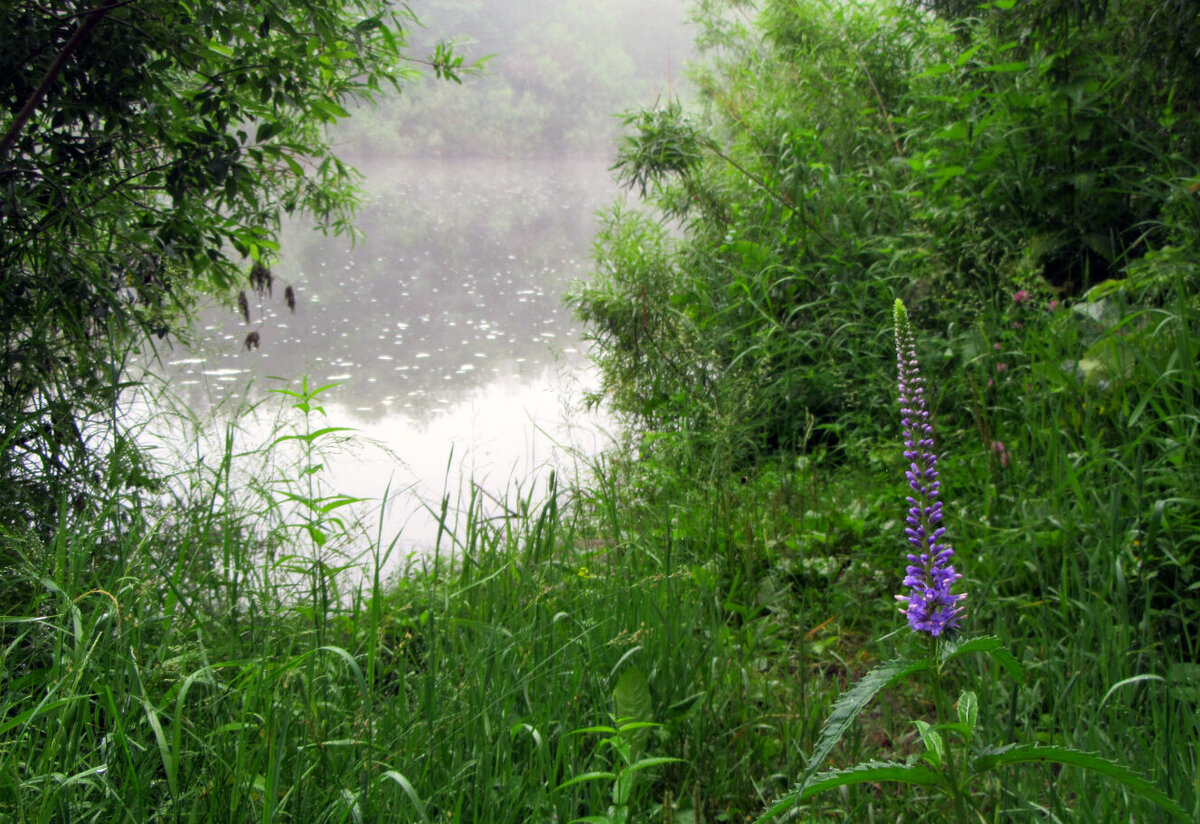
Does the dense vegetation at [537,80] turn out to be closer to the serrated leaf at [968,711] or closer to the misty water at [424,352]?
the misty water at [424,352]

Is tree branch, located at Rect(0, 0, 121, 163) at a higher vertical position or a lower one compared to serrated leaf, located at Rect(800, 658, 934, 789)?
higher

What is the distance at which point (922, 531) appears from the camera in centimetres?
81

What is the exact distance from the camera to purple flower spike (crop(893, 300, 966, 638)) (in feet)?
2.56

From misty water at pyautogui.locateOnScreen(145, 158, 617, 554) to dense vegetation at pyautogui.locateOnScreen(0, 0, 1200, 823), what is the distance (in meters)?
0.27

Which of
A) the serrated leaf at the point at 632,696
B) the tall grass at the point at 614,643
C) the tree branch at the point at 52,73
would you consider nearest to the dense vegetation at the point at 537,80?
the tall grass at the point at 614,643

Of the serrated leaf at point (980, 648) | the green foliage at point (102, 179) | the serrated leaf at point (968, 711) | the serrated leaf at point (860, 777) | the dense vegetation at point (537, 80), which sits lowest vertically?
the serrated leaf at point (860, 777)

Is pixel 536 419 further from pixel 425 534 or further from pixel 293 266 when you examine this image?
pixel 293 266

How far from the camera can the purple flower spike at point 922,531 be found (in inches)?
30.8

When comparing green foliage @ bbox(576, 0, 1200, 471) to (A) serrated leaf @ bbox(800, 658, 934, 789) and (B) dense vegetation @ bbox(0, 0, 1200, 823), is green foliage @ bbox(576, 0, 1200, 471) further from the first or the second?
(A) serrated leaf @ bbox(800, 658, 934, 789)

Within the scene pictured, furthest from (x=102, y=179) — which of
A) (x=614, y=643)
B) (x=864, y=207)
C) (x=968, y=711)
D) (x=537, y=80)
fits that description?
(x=537, y=80)

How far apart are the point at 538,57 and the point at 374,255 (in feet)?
11.9

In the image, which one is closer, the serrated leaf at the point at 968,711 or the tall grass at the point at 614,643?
the serrated leaf at the point at 968,711

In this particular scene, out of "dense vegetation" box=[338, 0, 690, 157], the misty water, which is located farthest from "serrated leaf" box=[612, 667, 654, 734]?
"dense vegetation" box=[338, 0, 690, 157]

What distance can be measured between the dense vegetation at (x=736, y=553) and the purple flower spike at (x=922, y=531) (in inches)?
2.2
